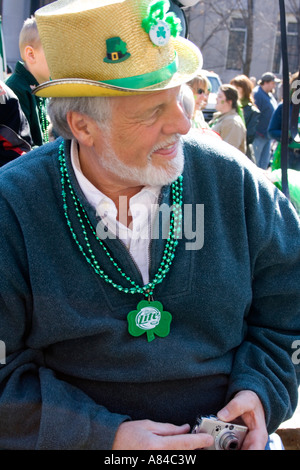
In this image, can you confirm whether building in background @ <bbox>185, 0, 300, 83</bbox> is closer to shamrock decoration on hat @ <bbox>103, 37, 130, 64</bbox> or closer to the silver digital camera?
shamrock decoration on hat @ <bbox>103, 37, 130, 64</bbox>

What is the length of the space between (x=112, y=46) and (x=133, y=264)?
1.95 feet

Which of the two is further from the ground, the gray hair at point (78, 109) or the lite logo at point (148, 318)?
the gray hair at point (78, 109)

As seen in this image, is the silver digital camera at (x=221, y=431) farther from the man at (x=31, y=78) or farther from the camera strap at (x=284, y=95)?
the man at (x=31, y=78)

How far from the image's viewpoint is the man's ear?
155 centimetres

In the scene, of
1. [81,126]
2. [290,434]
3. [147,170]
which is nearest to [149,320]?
[147,170]

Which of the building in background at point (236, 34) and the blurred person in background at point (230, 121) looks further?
the building in background at point (236, 34)

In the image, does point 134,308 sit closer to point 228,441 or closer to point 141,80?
point 228,441

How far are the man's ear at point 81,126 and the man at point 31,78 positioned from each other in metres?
1.86

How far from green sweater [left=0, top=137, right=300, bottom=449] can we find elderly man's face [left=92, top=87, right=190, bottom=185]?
123 millimetres

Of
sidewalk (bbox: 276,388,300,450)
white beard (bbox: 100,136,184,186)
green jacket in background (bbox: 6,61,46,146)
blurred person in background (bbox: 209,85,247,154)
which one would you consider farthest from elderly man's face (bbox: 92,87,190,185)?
blurred person in background (bbox: 209,85,247,154)

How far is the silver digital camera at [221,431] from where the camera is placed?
1.48 metres

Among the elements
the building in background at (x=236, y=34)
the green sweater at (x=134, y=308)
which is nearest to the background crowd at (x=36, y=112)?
the green sweater at (x=134, y=308)

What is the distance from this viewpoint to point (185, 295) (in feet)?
5.21
